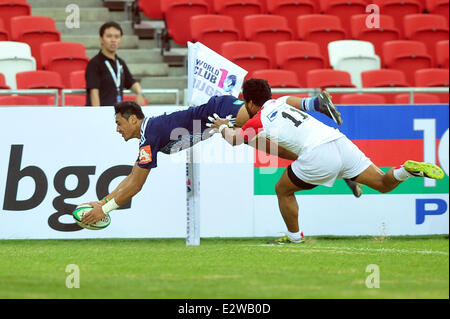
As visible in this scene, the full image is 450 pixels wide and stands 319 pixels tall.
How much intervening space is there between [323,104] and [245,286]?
110 inches

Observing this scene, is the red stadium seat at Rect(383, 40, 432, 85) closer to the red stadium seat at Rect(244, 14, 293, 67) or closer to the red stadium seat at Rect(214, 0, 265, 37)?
the red stadium seat at Rect(244, 14, 293, 67)

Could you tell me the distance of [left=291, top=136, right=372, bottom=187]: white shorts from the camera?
969cm

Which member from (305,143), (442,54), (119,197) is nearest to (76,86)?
(119,197)

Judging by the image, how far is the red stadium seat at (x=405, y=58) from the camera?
16.3 meters

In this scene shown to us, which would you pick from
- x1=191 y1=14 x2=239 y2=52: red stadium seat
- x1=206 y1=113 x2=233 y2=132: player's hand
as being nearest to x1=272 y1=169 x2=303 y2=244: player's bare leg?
x1=206 y1=113 x2=233 y2=132: player's hand

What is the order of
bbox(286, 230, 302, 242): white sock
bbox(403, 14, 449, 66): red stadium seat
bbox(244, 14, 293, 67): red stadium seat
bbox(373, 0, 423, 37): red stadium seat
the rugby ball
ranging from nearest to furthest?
1. the rugby ball
2. bbox(286, 230, 302, 242): white sock
3. bbox(244, 14, 293, 67): red stadium seat
4. bbox(403, 14, 449, 66): red stadium seat
5. bbox(373, 0, 423, 37): red stadium seat

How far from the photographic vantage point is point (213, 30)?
51.0 ft

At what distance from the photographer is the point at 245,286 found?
733 cm

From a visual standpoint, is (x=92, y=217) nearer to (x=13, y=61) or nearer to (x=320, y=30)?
(x=13, y=61)

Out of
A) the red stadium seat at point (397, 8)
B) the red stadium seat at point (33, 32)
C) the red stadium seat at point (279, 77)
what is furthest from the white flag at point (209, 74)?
the red stadium seat at point (397, 8)

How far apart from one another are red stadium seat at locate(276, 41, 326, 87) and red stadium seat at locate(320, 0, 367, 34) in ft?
7.20
